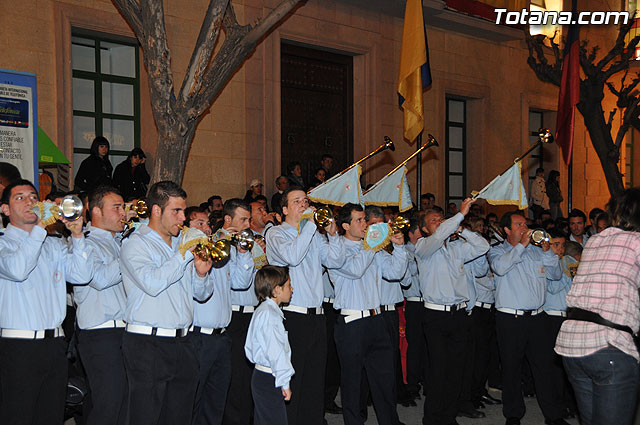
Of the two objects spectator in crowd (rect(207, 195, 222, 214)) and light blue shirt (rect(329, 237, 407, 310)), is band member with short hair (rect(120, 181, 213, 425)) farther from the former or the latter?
spectator in crowd (rect(207, 195, 222, 214))

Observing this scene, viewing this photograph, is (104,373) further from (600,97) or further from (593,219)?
(600,97)

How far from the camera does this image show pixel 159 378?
5469 millimetres

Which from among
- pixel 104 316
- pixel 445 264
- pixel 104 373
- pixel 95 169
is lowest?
pixel 104 373

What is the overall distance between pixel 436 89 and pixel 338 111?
3.13 meters

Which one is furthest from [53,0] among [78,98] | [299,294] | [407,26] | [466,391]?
[466,391]

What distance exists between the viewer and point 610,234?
16.5 ft

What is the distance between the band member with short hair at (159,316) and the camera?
5.41 m

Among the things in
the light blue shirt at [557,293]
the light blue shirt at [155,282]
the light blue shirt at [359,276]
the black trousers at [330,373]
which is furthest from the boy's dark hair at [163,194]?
the light blue shirt at [557,293]

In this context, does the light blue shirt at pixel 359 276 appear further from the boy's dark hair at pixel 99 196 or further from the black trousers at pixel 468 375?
the boy's dark hair at pixel 99 196

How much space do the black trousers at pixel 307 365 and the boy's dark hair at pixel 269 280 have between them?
90cm

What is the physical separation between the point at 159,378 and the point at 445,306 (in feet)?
11.8

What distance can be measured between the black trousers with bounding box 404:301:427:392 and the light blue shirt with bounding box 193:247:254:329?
3160 mm

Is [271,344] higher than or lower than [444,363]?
higher
